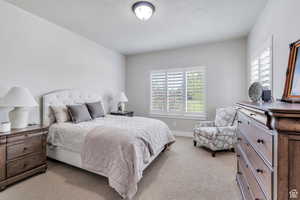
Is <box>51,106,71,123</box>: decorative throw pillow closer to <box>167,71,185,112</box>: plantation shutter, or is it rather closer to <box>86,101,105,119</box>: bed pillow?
<box>86,101,105,119</box>: bed pillow

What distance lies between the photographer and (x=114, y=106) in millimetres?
4770

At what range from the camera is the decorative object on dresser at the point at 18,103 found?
2035mm

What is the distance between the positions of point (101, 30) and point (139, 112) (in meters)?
2.82

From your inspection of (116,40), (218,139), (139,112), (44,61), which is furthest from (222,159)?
(44,61)

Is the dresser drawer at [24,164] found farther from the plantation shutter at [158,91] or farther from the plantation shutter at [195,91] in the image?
the plantation shutter at [195,91]

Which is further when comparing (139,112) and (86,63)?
(139,112)

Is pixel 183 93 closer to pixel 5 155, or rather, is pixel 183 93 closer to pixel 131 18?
pixel 131 18

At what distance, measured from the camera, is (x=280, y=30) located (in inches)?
72.1

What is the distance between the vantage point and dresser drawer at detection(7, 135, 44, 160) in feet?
6.42

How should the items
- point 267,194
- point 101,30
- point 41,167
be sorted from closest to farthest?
point 267,194 → point 41,167 → point 101,30

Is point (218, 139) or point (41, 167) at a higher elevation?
point (218, 139)

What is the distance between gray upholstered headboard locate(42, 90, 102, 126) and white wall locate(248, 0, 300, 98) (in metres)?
3.80

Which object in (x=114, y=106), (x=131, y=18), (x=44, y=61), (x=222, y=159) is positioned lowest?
(x=222, y=159)

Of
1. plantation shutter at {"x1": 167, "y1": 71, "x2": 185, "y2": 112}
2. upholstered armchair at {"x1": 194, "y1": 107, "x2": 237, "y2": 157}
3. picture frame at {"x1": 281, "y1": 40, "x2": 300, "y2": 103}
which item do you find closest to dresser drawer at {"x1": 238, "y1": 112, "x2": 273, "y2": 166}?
picture frame at {"x1": 281, "y1": 40, "x2": 300, "y2": 103}
